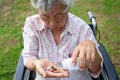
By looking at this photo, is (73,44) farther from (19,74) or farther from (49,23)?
(19,74)

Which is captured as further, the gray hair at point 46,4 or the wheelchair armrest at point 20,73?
the wheelchair armrest at point 20,73

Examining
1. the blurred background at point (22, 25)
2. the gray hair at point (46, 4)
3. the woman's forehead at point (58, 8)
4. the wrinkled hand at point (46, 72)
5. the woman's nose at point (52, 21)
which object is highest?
the gray hair at point (46, 4)

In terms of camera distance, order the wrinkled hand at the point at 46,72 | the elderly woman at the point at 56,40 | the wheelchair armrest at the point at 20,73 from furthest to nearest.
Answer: the wheelchair armrest at the point at 20,73, the elderly woman at the point at 56,40, the wrinkled hand at the point at 46,72

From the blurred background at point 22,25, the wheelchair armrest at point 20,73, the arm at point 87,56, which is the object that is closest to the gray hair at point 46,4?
the arm at point 87,56

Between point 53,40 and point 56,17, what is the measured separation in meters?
0.21

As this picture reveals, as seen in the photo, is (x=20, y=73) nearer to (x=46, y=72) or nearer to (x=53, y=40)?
(x=53, y=40)

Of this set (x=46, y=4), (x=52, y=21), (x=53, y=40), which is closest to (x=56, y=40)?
(x=53, y=40)

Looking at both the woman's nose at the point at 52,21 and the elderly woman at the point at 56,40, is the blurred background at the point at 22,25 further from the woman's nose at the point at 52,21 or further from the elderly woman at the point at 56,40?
the woman's nose at the point at 52,21

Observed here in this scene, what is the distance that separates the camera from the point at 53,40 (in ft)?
5.74

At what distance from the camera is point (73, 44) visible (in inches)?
68.7

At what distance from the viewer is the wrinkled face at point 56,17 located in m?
1.54

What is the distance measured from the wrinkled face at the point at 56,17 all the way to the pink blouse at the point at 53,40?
0.26 feet

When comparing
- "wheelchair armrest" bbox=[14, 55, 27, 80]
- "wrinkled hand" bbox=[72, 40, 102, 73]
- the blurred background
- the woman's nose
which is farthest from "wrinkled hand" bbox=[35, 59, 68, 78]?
the blurred background

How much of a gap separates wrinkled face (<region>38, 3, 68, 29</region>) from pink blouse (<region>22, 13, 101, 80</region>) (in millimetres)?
78
